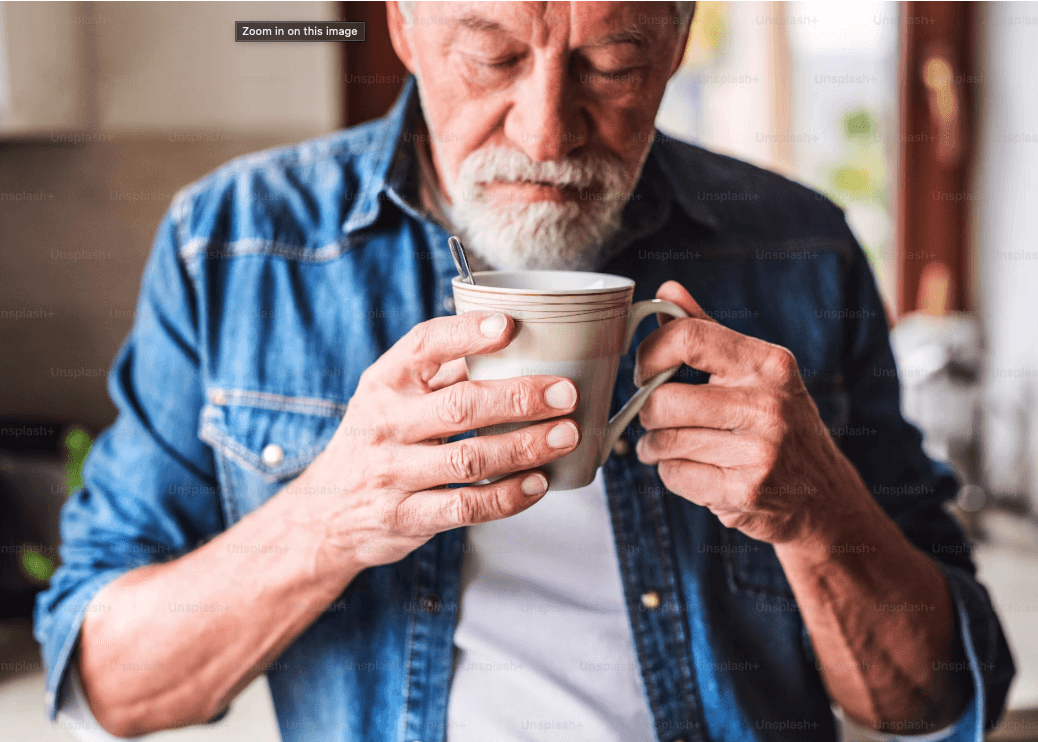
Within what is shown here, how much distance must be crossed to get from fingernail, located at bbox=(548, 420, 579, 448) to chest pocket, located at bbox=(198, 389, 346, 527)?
305mm

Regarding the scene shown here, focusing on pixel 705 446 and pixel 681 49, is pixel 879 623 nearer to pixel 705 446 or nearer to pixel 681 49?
pixel 705 446

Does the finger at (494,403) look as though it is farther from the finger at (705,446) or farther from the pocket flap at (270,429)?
the pocket flap at (270,429)

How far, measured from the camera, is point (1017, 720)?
103 cm

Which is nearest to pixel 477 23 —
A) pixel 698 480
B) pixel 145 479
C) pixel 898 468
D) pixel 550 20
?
pixel 550 20

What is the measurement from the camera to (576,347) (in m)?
0.51

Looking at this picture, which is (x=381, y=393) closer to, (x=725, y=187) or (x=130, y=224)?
(x=725, y=187)

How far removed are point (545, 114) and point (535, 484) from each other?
0.29 meters

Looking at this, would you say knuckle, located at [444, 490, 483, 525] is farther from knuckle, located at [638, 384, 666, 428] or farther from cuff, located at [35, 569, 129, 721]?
cuff, located at [35, 569, 129, 721]

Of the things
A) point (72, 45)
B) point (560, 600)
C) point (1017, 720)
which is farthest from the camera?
point (72, 45)

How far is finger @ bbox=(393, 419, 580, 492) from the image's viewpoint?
522 millimetres

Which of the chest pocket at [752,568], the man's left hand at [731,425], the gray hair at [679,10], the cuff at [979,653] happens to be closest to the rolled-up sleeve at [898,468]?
the cuff at [979,653]

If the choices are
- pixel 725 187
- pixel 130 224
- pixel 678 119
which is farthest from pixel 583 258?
pixel 678 119

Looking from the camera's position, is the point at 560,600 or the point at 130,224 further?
the point at 130,224

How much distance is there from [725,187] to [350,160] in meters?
0.40
